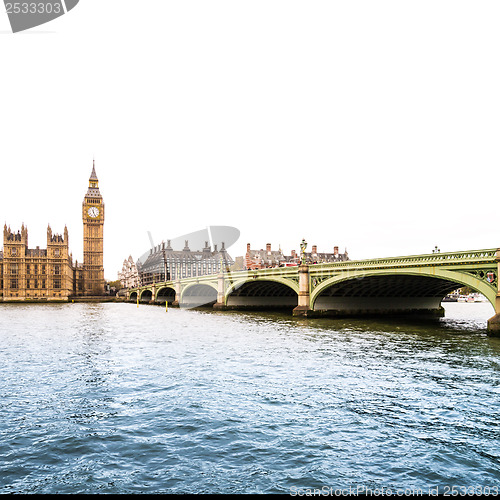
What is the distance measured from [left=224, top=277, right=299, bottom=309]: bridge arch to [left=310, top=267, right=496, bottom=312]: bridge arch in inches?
579

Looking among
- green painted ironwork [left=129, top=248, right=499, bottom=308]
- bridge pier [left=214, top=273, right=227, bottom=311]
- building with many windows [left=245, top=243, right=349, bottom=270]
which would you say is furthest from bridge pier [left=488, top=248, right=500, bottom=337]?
building with many windows [left=245, top=243, right=349, bottom=270]

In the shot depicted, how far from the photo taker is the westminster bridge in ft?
109

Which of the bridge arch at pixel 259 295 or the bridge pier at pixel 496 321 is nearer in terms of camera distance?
the bridge pier at pixel 496 321

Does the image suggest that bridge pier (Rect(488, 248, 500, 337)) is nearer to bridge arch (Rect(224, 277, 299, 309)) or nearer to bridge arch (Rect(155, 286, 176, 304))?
bridge arch (Rect(224, 277, 299, 309))

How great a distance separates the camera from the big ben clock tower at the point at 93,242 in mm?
181875

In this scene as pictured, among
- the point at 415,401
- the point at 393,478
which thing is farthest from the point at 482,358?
the point at 393,478

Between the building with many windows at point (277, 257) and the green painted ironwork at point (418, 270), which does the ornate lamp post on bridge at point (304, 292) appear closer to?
the green painted ironwork at point (418, 270)

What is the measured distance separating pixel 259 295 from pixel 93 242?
420ft

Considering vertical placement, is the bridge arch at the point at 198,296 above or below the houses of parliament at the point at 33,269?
below

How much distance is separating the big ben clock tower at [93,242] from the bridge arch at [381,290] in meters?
140

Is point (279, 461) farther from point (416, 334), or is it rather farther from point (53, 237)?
point (53, 237)

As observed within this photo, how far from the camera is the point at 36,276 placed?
145625mm

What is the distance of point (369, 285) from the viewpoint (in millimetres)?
50125

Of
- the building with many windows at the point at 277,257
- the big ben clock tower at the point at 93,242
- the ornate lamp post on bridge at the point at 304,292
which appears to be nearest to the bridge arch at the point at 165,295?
the building with many windows at the point at 277,257
